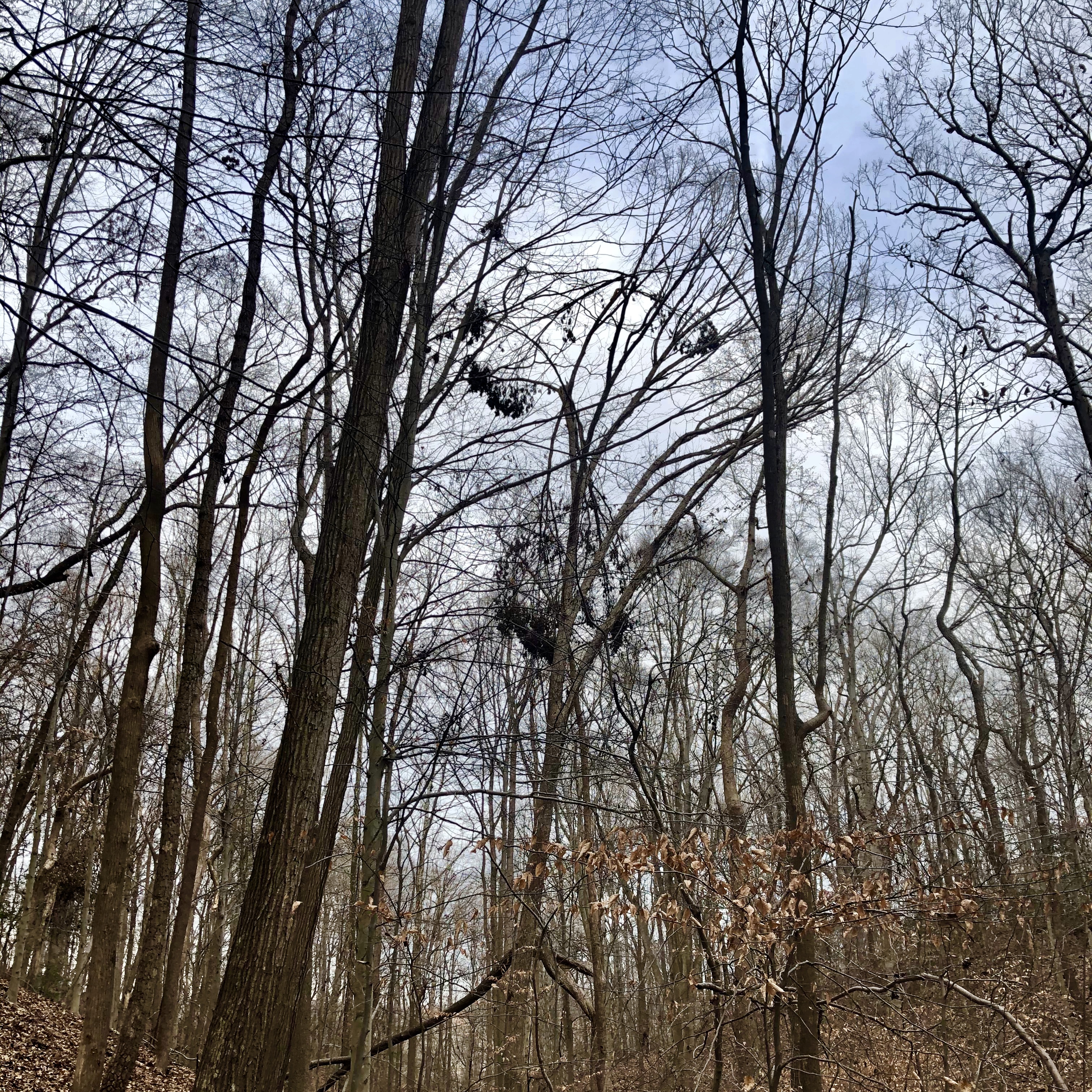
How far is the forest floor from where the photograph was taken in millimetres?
8172

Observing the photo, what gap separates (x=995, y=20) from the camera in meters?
8.64

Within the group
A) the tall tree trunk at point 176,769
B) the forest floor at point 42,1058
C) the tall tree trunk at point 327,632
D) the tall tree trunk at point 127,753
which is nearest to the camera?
the tall tree trunk at point 327,632

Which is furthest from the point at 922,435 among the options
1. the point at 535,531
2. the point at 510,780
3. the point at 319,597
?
the point at 319,597

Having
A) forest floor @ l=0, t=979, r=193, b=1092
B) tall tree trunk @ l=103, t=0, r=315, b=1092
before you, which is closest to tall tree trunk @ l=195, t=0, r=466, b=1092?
tall tree trunk @ l=103, t=0, r=315, b=1092

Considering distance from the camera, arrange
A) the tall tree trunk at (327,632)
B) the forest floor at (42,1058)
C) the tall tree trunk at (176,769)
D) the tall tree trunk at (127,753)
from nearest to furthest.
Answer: the tall tree trunk at (327,632), the tall tree trunk at (127,753), the tall tree trunk at (176,769), the forest floor at (42,1058)

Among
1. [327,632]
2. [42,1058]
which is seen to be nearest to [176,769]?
[42,1058]

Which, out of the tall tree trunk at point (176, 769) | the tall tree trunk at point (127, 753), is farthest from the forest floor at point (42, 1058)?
the tall tree trunk at point (127, 753)

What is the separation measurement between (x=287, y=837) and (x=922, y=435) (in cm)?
1346

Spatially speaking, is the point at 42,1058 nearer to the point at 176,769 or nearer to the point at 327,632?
the point at 176,769

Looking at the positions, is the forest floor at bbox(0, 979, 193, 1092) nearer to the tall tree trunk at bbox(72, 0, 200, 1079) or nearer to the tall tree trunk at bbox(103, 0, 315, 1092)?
the tall tree trunk at bbox(103, 0, 315, 1092)

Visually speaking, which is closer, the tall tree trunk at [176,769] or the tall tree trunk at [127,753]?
the tall tree trunk at [127,753]

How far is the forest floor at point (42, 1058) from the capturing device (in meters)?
8.17

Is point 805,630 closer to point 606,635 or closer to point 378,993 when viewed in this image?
point 606,635

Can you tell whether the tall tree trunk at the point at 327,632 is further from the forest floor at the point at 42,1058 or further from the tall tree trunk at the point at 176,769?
the forest floor at the point at 42,1058
